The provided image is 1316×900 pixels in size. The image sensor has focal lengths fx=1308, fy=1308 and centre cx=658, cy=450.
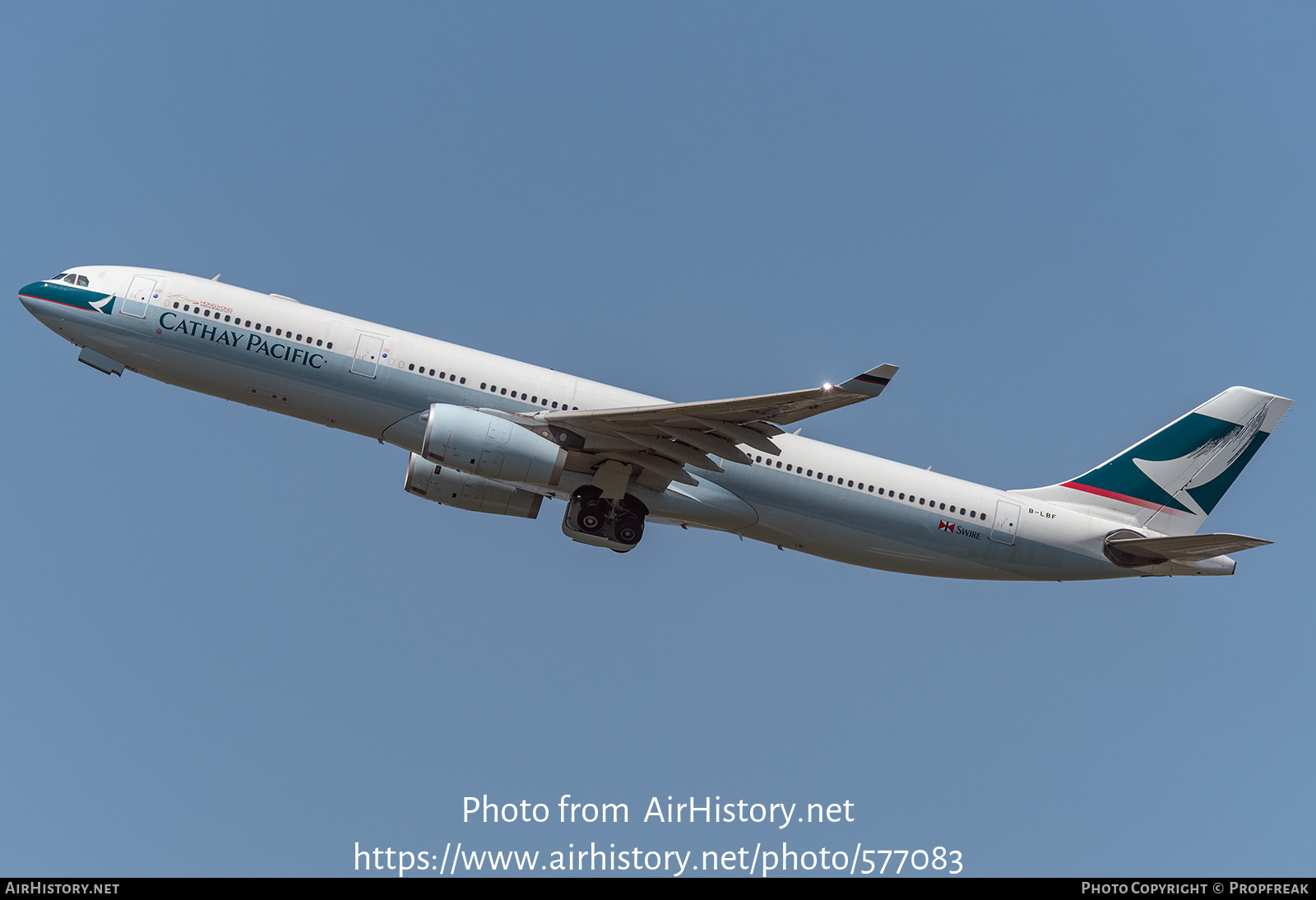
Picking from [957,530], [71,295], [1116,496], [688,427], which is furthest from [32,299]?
[1116,496]

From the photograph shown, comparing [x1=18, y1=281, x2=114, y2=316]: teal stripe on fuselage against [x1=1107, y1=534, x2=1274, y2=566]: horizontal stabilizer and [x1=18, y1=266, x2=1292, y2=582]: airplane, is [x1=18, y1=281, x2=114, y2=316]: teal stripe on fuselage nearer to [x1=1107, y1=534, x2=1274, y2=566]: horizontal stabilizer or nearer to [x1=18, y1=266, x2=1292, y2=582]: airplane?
[x1=18, y1=266, x2=1292, y2=582]: airplane

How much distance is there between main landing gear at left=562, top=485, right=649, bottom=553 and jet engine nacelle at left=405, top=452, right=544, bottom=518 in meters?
2.06

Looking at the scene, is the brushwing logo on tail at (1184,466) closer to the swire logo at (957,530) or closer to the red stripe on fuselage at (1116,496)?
the red stripe on fuselage at (1116,496)

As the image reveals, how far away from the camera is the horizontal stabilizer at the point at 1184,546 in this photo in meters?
32.7

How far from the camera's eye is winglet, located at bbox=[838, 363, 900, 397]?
27.6 m

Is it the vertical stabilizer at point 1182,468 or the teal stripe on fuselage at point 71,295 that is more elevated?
the vertical stabilizer at point 1182,468

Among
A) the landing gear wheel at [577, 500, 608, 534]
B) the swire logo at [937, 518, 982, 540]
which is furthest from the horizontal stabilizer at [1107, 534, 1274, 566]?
the landing gear wheel at [577, 500, 608, 534]

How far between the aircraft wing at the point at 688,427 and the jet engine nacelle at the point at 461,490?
10.3ft

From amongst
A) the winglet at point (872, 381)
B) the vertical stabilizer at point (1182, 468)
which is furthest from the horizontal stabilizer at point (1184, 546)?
the winglet at point (872, 381)

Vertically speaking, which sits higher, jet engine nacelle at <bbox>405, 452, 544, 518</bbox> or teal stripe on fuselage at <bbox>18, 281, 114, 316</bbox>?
teal stripe on fuselage at <bbox>18, 281, 114, 316</bbox>

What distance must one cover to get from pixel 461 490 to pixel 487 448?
3866 millimetres

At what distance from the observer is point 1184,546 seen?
114ft
